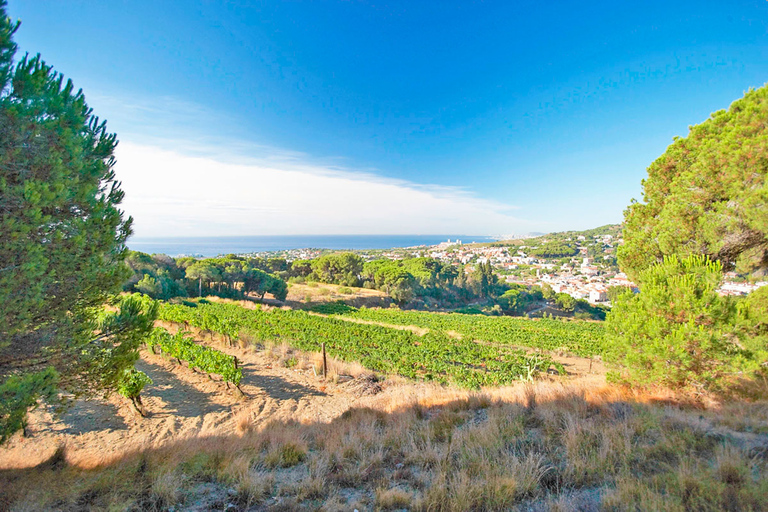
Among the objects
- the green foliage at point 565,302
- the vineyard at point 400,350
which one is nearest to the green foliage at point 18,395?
the vineyard at point 400,350

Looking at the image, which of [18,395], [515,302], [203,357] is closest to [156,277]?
[203,357]

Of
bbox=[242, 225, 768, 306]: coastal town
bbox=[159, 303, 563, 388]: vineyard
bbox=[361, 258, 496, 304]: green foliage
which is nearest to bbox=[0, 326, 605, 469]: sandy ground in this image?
bbox=[159, 303, 563, 388]: vineyard

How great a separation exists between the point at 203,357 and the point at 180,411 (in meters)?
1.92

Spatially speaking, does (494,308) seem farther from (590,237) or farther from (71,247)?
(590,237)

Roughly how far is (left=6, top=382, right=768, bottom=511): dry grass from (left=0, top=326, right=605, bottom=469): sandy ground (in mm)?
1607

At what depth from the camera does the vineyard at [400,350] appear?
11.3 metres

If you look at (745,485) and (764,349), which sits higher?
(764,349)

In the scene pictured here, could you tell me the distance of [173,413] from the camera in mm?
7918

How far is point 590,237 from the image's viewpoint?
144 meters

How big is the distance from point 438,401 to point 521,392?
1825 millimetres

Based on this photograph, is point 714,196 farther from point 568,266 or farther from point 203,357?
point 568,266

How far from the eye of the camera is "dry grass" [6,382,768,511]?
290 cm

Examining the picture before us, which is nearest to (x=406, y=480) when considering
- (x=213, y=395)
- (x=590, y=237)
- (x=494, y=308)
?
(x=213, y=395)

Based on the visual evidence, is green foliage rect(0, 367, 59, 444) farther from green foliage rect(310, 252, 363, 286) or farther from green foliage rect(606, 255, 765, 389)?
green foliage rect(310, 252, 363, 286)
